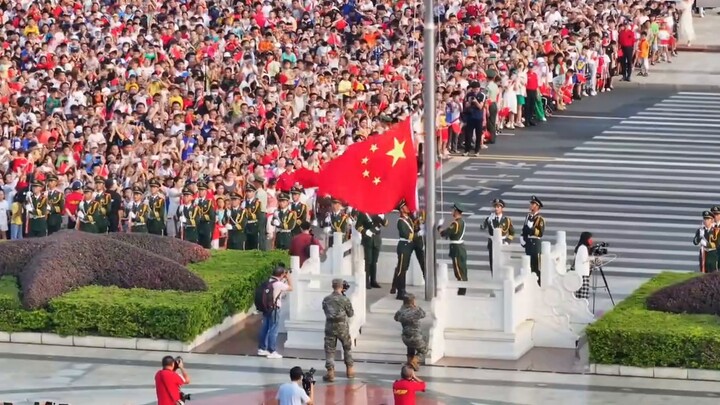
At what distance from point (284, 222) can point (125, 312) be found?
6680mm

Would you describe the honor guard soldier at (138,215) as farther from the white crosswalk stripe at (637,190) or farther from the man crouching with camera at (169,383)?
the man crouching with camera at (169,383)

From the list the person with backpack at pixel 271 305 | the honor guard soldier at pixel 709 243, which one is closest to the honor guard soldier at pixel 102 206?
the person with backpack at pixel 271 305

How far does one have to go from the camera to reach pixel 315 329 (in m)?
36.4

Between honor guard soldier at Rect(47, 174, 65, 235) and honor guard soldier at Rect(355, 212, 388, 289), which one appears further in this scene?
honor guard soldier at Rect(47, 174, 65, 235)

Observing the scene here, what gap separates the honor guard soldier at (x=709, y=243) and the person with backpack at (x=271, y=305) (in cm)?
831

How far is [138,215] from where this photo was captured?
4353 centimetres

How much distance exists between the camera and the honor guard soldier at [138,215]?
4347cm

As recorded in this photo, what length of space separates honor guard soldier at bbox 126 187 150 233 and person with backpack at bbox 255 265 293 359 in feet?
25.7

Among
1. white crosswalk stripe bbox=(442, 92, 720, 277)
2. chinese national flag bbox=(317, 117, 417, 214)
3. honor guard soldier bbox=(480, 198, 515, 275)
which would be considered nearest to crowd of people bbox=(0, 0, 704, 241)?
white crosswalk stripe bbox=(442, 92, 720, 277)

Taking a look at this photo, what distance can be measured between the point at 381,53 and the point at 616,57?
9122mm

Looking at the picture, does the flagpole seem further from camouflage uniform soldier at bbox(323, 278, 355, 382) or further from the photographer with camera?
the photographer with camera

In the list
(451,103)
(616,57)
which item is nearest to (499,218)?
(451,103)

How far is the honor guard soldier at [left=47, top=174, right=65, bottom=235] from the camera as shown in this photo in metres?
44.3

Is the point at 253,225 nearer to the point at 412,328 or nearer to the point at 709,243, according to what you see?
the point at 709,243
